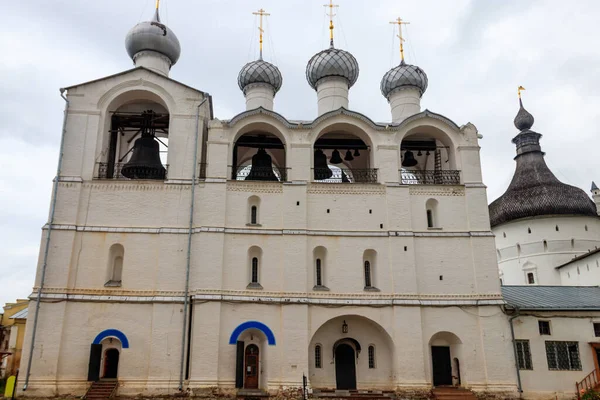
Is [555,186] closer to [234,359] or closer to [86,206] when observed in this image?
[234,359]

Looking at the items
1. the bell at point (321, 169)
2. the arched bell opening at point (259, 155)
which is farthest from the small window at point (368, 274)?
the arched bell opening at point (259, 155)

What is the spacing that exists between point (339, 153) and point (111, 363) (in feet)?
38.2

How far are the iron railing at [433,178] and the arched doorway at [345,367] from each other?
629 cm

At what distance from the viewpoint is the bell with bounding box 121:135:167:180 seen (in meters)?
19.9

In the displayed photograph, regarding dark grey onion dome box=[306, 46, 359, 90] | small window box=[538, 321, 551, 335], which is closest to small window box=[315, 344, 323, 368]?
small window box=[538, 321, 551, 335]

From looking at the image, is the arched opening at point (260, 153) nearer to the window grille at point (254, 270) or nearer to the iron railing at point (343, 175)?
the iron railing at point (343, 175)

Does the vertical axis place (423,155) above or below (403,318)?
above

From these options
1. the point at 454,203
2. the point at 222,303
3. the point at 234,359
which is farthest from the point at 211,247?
the point at 454,203

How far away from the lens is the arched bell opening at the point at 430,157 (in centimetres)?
2072

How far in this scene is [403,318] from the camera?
18.4 m

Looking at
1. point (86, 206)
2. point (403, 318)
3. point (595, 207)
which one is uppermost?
point (595, 207)

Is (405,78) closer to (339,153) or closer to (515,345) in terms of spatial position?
(339,153)

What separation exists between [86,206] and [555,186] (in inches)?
932

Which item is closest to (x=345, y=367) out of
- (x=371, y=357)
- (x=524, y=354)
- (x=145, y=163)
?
(x=371, y=357)
